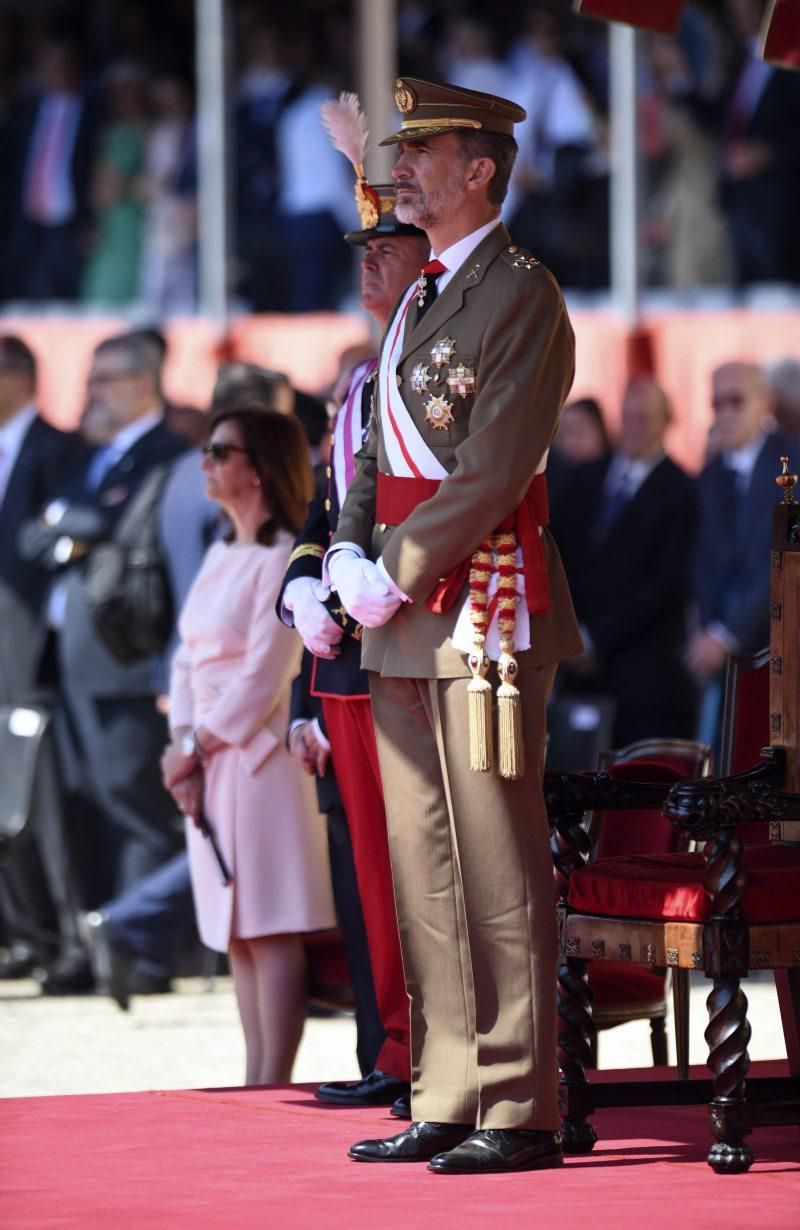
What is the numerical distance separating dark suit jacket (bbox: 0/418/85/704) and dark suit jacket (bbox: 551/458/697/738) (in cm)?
190

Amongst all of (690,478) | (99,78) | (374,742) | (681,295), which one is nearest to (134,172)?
(99,78)

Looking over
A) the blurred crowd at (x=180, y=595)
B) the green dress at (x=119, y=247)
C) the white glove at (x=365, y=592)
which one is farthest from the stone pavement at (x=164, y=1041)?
the green dress at (x=119, y=247)

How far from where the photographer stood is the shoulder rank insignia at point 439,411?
4.16 metres

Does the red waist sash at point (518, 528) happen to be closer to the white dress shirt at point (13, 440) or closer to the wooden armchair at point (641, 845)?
the wooden armchair at point (641, 845)

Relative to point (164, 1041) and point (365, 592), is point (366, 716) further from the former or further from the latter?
point (164, 1041)

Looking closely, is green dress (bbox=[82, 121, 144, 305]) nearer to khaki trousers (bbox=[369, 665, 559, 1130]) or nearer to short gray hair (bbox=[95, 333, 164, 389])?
→ short gray hair (bbox=[95, 333, 164, 389])

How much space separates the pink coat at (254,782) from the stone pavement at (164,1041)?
980mm

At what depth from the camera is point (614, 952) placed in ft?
14.4

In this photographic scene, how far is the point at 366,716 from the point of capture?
16.1ft

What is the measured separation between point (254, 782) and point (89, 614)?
9.31ft

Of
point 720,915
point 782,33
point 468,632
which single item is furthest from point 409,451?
point 782,33

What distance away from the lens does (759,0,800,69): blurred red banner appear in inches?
237

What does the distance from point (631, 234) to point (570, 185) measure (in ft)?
1.99

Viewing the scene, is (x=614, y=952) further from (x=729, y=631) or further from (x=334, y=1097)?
(x=729, y=631)
